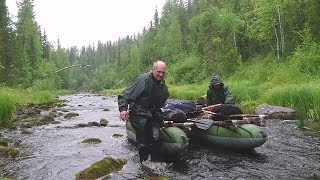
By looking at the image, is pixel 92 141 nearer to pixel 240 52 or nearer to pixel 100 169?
pixel 100 169

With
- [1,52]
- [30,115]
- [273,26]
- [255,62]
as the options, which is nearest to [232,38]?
[255,62]

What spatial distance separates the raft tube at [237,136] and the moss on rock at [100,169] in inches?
107

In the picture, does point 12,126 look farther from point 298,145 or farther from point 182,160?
point 298,145

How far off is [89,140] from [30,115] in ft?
28.2

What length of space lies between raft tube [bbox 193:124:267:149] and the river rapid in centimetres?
25

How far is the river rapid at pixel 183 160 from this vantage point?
758cm

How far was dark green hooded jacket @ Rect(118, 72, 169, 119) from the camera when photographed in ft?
25.8

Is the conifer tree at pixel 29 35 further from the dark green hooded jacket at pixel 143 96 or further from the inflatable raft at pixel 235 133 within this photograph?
the dark green hooded jacket at pixel 143 96

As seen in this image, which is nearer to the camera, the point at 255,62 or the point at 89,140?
the point at 89,140

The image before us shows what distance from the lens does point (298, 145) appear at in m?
9.95

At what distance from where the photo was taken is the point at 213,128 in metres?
9.61

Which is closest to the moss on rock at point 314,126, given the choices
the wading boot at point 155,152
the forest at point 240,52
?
the forest at point 240,52

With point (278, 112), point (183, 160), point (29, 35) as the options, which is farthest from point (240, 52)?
point (183, 160)

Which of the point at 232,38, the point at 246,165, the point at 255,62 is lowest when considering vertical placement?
the point at 246,165
